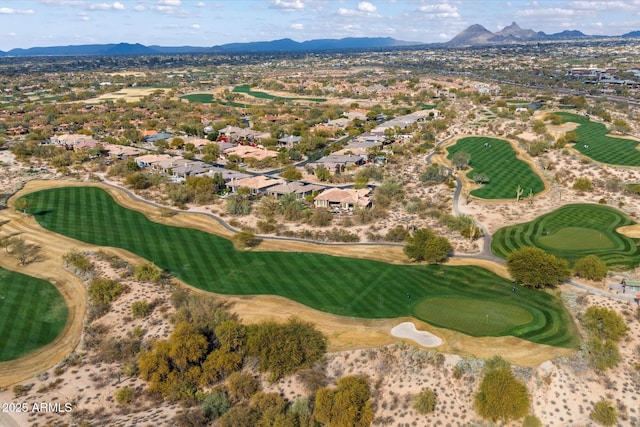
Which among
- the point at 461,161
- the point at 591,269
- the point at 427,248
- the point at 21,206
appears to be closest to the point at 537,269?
the point at 591,269

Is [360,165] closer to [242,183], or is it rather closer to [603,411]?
[242,183]

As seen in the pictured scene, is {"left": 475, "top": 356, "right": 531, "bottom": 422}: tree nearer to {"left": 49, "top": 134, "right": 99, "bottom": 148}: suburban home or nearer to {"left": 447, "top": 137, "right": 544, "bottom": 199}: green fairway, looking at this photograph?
{"left": 447, "top": 137, "right": 544, "bottom": 199}: green fairway

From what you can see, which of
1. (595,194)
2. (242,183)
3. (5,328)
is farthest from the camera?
(242,183)

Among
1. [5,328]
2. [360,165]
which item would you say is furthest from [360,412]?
[360,165]

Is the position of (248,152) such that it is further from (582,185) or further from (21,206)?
(582,185)

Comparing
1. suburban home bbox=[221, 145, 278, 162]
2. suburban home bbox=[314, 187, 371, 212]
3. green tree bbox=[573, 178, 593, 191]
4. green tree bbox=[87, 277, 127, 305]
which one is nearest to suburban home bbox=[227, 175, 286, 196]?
suburban home bbox=[314, 187, 371, 212]

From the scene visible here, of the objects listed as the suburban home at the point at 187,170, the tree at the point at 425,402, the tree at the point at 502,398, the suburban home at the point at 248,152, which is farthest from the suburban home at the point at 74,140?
the tree at the point at 502,398
